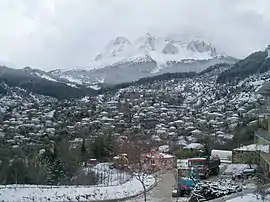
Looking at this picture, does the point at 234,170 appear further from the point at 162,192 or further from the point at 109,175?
the point at 109,175

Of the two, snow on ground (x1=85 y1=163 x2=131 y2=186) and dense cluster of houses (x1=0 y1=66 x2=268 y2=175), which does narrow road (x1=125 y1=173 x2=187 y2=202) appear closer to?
snow on ground (x1=85 y1=163 x2=131 y2=186)

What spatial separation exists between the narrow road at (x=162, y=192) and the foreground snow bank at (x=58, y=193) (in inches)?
24.5

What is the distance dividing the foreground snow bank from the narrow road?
622 millimetres

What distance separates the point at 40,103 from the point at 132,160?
175 ft

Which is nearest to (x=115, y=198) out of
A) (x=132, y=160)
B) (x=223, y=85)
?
(x=132, y=160)

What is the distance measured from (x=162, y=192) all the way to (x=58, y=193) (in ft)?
13.2

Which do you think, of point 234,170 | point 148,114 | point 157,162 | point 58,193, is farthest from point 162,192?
point 148,114

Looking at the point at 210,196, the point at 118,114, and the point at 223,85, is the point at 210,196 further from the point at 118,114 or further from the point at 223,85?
the point at 223,85

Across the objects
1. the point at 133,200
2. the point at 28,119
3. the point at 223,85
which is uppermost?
the point at 223,85

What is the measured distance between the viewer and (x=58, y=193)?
17.9m

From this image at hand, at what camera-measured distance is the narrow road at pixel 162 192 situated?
1792cm

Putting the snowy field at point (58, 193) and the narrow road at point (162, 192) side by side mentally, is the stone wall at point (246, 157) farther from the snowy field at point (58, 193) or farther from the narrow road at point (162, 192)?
the snowy field at point (58, 193)

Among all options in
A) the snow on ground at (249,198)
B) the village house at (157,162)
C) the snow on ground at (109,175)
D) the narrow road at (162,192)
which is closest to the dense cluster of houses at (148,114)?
the village house at (157,162)

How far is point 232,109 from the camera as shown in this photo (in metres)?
52.9
